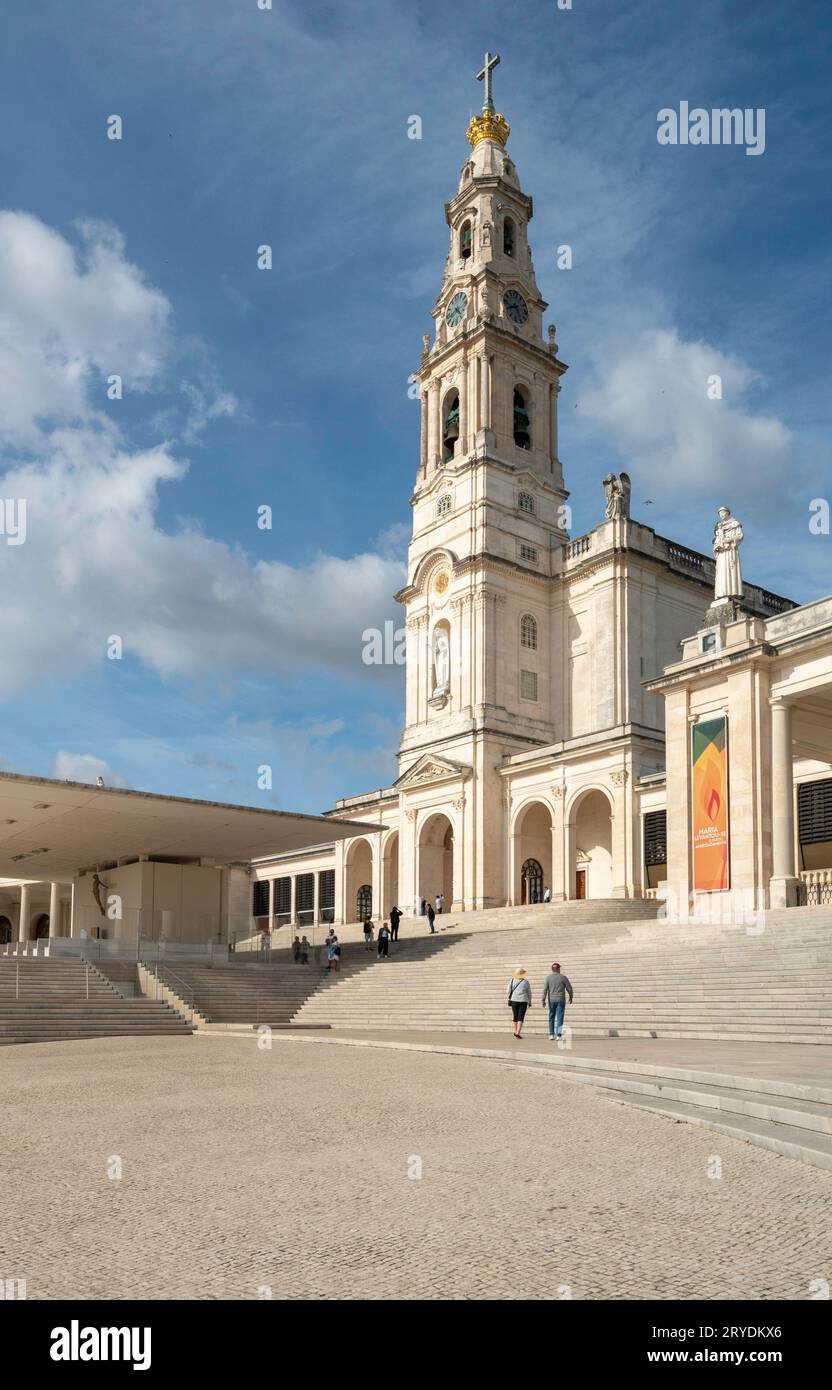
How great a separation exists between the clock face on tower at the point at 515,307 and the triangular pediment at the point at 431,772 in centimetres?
2242

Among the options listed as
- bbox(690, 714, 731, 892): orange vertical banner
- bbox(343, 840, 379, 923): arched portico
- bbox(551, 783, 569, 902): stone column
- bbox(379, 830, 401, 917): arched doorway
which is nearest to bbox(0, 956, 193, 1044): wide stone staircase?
bbox(690, 714, 731, 892): orange vertical banner

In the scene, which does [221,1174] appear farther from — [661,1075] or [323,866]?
[323,866]

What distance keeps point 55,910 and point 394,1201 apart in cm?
5614

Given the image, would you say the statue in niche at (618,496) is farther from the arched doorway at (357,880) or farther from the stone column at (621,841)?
the arched doorway at (357,880)

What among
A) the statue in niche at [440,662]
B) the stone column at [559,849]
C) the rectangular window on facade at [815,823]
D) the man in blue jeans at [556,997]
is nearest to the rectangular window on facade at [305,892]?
the statue in niche at [440,662]

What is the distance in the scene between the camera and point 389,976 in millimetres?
31953

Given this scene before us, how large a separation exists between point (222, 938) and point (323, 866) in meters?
28.4

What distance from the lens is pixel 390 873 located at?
57.0m

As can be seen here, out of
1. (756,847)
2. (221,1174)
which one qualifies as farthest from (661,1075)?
(756,847)

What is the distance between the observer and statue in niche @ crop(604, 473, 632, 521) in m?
51.1
